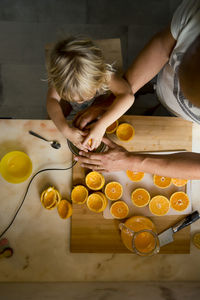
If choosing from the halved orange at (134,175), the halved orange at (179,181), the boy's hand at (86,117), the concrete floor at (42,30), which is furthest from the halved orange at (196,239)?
the concrete floor at (42,30)

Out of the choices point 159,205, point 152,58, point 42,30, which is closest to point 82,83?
point 152,58

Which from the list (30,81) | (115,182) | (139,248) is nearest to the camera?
(139,248)

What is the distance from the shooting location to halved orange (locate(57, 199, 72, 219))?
1.13m

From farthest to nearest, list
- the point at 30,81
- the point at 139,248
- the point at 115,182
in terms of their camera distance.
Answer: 1. the point at 30,81
2. the point at 115,182
3. the point at 139,248

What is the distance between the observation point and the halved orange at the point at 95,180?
112cm

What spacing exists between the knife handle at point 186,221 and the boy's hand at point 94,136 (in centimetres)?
54

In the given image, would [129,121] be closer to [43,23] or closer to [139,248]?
[139,248]

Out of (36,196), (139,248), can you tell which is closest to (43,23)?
(36,196)

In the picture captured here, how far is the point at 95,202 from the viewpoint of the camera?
1.13 meters

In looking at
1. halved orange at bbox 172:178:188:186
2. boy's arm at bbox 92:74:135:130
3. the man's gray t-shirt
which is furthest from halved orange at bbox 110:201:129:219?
the man's gray t-shirt

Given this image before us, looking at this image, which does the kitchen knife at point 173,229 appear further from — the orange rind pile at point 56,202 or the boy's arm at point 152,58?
the boy's arm at point 152,58

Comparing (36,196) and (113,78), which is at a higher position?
(113,78)

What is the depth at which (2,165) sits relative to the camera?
45.4 inches

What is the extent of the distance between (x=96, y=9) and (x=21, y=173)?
1.72 metres
